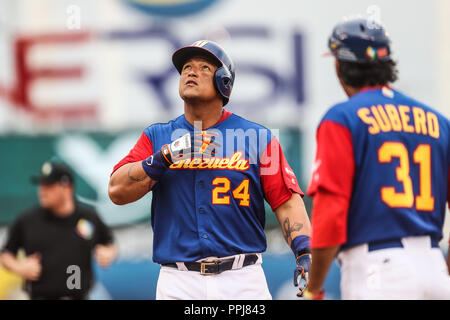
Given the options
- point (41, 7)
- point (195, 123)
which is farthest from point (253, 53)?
point (195, 123)

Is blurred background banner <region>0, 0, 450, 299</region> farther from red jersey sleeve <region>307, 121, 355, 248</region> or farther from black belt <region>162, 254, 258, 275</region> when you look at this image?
red jersey sleeve <region>307, 121, 355, 248</region>

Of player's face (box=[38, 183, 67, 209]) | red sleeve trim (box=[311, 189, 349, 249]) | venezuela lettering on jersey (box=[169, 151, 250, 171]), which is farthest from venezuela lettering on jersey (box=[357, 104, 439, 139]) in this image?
player's face (box=[38, 183, 67, 209])

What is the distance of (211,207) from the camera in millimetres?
4672

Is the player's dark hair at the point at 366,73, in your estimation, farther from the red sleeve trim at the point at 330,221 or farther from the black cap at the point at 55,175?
the black cap at the point at 55,175

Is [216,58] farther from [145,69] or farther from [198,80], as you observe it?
[145,69]

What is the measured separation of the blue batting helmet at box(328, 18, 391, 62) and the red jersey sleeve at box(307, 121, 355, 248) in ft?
1.43

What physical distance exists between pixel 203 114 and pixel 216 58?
37cm

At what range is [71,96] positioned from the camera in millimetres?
11742

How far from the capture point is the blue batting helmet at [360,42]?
12.5 feet

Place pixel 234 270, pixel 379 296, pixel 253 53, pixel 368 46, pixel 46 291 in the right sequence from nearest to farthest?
pixel 379 296 < pixel 368 46 < pixel 234 270 < pixel 46 291 < pixel 253 53

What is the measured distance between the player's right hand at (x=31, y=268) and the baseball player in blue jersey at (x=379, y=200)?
449cm

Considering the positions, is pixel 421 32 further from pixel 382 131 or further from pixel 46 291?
pixel 382 131

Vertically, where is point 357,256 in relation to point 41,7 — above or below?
below

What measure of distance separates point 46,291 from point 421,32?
23.5 feet
